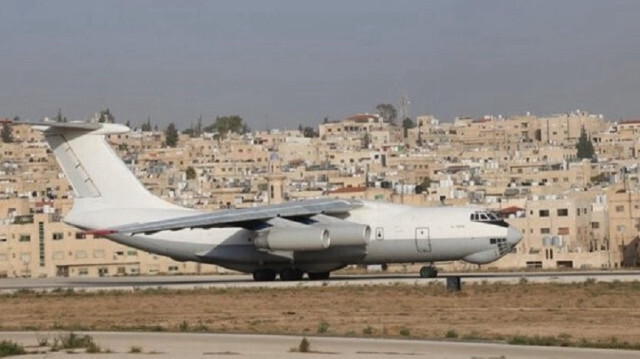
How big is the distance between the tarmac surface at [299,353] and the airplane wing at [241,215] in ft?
62.3

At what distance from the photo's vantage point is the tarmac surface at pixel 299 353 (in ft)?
90.5

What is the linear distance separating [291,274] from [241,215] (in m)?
2.81

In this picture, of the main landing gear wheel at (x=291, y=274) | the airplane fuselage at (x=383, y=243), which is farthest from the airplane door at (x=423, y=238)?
the main landing gear wheel at (x=291, y=274)

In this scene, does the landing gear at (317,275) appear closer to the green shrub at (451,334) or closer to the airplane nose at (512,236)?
the airplane nose at (512,236)

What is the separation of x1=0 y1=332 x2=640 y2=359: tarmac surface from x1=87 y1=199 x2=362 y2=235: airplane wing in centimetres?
1898

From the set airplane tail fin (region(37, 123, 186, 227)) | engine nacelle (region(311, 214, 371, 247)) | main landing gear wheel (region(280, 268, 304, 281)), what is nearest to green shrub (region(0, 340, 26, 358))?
engine nacelle (region(311, 214, 371, 247))

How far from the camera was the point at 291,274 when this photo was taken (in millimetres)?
53469

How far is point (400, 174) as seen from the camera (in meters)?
173

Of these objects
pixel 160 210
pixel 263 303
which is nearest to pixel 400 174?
pixel 160 210

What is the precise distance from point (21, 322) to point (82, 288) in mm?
13007

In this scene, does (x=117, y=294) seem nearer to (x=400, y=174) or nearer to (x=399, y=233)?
(x=399, y=233)

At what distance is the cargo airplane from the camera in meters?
51.3

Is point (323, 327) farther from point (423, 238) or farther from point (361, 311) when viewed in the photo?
point (423, 238)

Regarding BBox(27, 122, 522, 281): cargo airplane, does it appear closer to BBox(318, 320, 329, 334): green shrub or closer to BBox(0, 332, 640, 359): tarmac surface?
BBox(318, 320, 329, 334): green shrub
